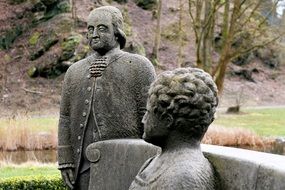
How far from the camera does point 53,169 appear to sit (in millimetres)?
12516

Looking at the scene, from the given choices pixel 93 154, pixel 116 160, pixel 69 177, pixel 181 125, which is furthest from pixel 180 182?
pixel 69 177

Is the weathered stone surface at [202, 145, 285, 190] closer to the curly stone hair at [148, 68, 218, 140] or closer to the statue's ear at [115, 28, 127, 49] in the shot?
the curly stone hair at [148, 68, 218, 140]

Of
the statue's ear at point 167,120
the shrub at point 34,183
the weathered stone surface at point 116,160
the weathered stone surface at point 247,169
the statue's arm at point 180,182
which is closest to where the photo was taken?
the weathered stone surface at point 247,169

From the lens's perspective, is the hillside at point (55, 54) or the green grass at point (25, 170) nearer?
the green grass at point (25, 170)

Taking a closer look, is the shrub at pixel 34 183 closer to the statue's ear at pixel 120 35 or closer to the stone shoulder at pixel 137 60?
the statue's ear at pixel 120 35

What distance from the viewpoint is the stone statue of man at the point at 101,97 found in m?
4.70

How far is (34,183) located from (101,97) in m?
5.57

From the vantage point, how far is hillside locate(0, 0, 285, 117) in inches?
1032

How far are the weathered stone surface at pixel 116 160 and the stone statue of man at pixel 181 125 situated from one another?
0.63 metres

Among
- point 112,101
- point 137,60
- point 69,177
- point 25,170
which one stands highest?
point 137,60

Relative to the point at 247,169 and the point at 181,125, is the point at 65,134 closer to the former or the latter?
the point at 181,125

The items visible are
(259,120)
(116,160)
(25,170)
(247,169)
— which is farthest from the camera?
(259,120)

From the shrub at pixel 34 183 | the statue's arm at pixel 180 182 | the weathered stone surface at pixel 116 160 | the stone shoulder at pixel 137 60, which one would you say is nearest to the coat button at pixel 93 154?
the weathered stone surface at pixel 116 160

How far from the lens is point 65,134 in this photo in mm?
4855
